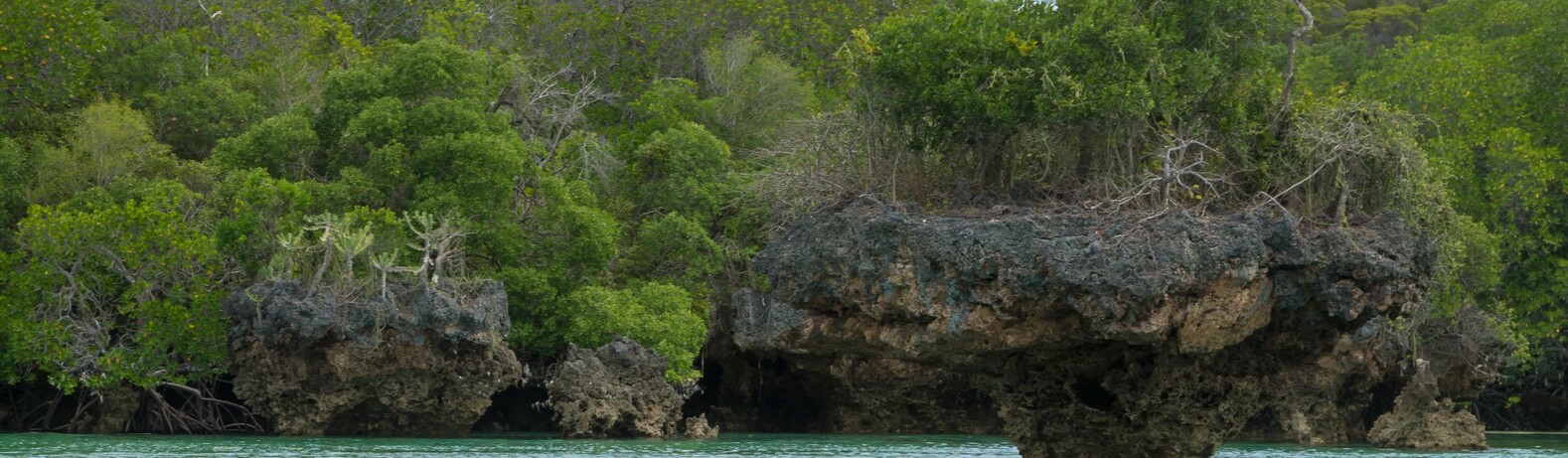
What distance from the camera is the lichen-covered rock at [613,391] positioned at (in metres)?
31.4

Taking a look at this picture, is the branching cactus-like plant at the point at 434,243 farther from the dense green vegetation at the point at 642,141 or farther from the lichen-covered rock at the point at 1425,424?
the lichen-covered rock at the point at 1425,424

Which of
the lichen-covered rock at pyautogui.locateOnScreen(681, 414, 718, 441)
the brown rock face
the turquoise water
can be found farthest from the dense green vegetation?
the turquoise water

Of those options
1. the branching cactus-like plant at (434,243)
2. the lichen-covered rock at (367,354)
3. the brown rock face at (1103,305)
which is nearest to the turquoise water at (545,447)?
the lichen-covered rock at (367,354)

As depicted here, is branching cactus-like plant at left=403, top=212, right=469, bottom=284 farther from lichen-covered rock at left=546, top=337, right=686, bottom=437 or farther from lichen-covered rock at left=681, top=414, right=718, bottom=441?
lichen-covered rock at left=681, top=414, right=718, bottom=441

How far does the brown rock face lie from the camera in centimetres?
1510

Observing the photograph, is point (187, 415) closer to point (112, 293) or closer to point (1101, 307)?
point (112, 293)

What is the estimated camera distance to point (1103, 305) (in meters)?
15.0

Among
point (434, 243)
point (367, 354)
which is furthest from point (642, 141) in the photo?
point (367, 354)

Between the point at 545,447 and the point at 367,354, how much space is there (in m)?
3.46

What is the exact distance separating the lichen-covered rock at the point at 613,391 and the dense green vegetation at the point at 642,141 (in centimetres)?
56

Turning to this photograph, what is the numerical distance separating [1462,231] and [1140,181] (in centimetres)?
1901

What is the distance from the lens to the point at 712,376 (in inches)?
1576

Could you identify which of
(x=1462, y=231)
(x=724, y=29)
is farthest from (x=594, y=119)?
(x=1462, y=231)

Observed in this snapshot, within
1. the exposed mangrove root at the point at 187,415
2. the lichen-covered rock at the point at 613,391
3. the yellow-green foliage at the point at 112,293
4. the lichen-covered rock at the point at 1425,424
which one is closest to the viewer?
the yellow-green foliage at the point at 112,293
